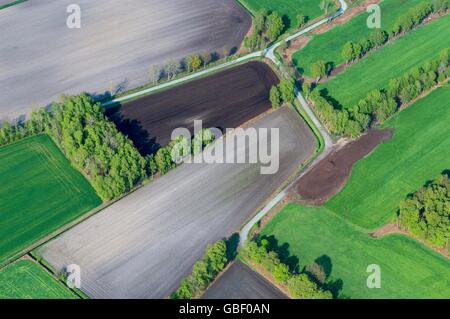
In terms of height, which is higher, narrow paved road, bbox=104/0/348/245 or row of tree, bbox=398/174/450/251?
narrow paved road, bbox=104/0/348/245

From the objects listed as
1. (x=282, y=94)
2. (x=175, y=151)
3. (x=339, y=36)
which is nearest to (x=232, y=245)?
(x=175, y=151)

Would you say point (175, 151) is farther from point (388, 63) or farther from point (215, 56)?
point (388, 63)

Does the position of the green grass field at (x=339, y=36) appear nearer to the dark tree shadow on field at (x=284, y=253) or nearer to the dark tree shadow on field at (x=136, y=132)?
the dark tree shadow on field at (x=136, y=132)

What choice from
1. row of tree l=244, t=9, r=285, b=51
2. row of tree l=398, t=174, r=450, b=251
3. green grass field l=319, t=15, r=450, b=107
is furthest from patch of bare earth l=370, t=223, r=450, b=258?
row of tree l=244, t=9, r=285, b=51

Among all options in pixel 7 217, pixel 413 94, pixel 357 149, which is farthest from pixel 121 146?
pixel 413 94

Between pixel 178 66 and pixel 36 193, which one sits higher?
pixel 178 66

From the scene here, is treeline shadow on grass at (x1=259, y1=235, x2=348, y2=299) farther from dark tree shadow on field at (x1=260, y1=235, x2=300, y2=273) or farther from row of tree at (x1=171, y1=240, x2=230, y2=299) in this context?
row of tree at (x1=171, y1=240, x2=230, y2=299)

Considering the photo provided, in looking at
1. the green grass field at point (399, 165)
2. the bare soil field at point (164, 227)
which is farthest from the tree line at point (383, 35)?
the bare soil field at point (164, 227)
